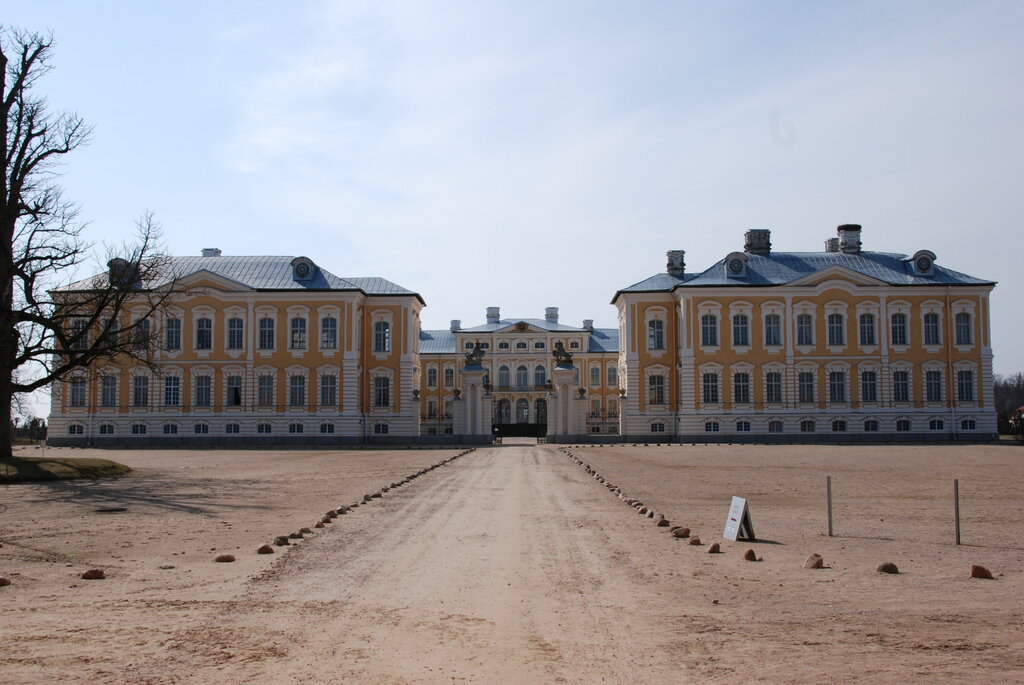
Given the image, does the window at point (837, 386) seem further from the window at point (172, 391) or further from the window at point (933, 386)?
the window at point (172, 391)

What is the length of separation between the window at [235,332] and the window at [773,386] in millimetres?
34064

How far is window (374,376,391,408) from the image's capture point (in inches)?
2435

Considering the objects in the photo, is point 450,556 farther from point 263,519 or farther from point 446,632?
point 263,519

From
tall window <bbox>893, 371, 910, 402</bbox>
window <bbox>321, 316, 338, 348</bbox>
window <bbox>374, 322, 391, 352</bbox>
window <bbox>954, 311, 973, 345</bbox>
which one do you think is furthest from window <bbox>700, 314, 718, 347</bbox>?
window <bbox>321, 316, 338, 348</bbox>

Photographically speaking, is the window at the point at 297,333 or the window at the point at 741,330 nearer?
the window at the point at 297,333

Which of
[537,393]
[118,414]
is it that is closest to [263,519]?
[118,414]

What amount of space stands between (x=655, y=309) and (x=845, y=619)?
55.5 meters

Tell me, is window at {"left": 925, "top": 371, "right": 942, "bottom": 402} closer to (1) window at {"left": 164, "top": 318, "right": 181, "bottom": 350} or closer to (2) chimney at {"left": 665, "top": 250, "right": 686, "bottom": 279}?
(2) chimney at {"left": 665, "top": 250, "right": 686, "bottom": 279}

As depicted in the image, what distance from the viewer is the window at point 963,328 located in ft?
199

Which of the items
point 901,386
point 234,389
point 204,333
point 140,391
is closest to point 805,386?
point 901,386

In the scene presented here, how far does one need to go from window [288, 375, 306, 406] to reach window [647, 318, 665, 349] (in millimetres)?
22963

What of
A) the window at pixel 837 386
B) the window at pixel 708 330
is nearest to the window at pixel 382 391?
the window at pixel 708 330

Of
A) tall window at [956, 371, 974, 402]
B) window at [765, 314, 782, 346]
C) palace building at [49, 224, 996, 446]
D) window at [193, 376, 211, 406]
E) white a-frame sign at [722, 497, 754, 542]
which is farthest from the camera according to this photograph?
window at [765, 314, 782, 346]

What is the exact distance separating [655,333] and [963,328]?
1984 centimetres
